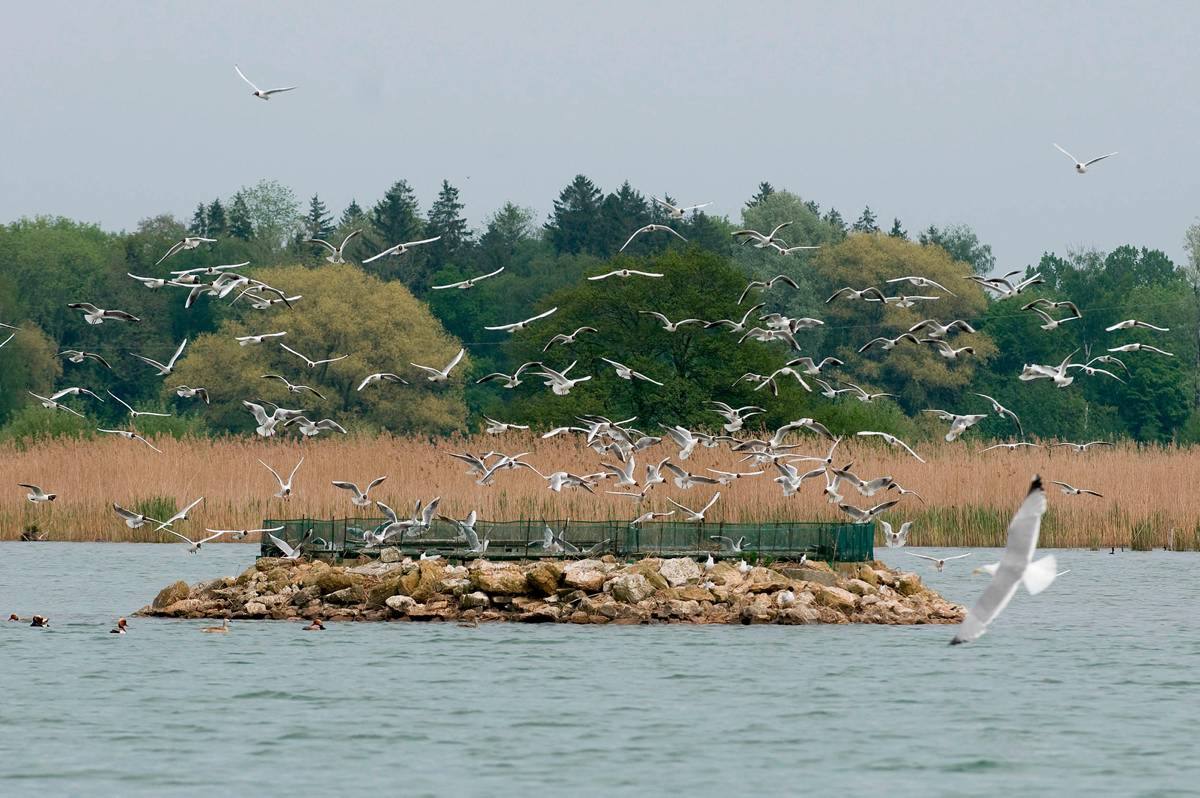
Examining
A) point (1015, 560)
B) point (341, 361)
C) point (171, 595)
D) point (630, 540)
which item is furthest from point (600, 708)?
point (341, 361)

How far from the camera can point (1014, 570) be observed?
13.5 meters

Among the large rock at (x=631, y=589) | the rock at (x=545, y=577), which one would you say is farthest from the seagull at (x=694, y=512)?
the rock at (x=545, y=577)

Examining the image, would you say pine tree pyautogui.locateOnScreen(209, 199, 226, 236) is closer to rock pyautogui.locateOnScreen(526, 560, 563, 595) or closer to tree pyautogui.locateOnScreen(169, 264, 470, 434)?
tree pyautogui.locateOnScreen(169, 264, 470, 434)

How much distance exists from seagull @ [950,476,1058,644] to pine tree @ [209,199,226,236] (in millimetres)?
112166

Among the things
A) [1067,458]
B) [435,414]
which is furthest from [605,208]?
[1067,458]

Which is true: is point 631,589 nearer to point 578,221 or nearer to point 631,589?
point 631,589

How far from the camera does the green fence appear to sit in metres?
31.7

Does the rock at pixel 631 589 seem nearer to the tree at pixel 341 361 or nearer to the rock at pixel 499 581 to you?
the rock at pixel 499 581

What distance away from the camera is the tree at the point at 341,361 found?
286ft

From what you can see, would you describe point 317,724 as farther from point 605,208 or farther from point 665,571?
point 605,208

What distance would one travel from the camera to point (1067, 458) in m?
44.6

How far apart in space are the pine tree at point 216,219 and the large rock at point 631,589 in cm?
9644

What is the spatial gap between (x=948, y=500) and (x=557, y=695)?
19.3m

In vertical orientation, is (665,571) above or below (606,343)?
below
